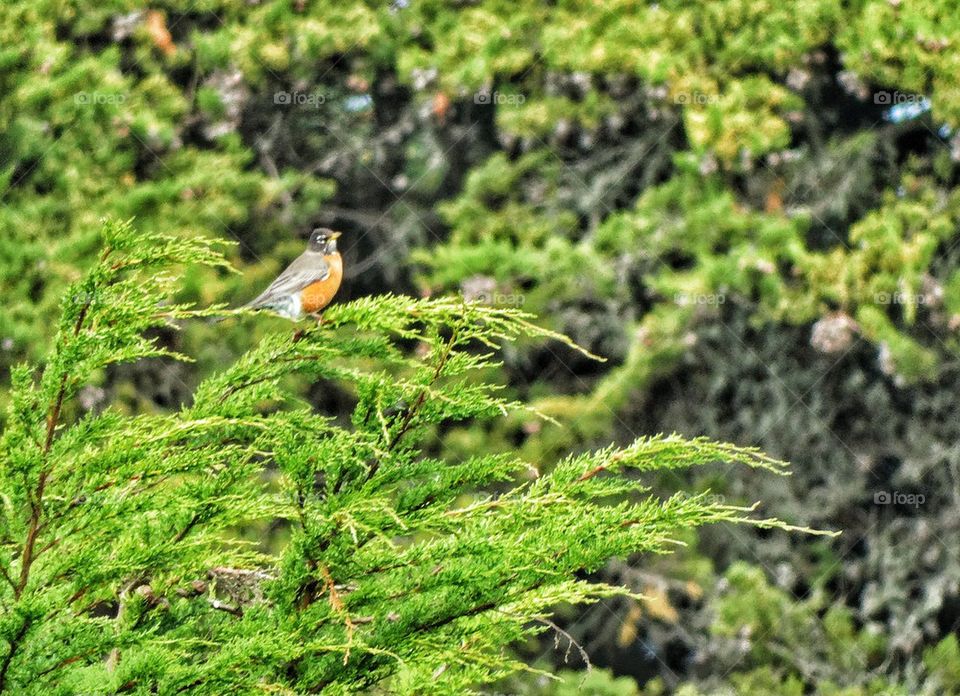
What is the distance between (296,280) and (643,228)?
1589mm

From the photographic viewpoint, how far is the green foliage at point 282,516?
4.38 feet

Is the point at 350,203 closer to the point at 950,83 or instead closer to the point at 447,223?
the point at 447,223

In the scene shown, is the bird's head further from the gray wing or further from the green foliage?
the green foliage

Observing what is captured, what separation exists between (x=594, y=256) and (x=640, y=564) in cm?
102

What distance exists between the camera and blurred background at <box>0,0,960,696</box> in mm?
4145

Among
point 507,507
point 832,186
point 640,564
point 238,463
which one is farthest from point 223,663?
point 832,186

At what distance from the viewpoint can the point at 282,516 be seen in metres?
1.47

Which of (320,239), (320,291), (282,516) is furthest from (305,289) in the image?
(282,516)

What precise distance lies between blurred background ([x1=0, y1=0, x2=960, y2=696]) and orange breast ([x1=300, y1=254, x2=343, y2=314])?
127 cm

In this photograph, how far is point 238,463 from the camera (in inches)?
57.5

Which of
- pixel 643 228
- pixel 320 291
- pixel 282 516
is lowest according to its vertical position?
pixel 643 228

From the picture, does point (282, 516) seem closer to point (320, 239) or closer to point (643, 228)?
point (320, 239)

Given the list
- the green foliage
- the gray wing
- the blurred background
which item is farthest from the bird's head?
the green foliage

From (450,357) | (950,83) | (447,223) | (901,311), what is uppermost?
(450,357)
